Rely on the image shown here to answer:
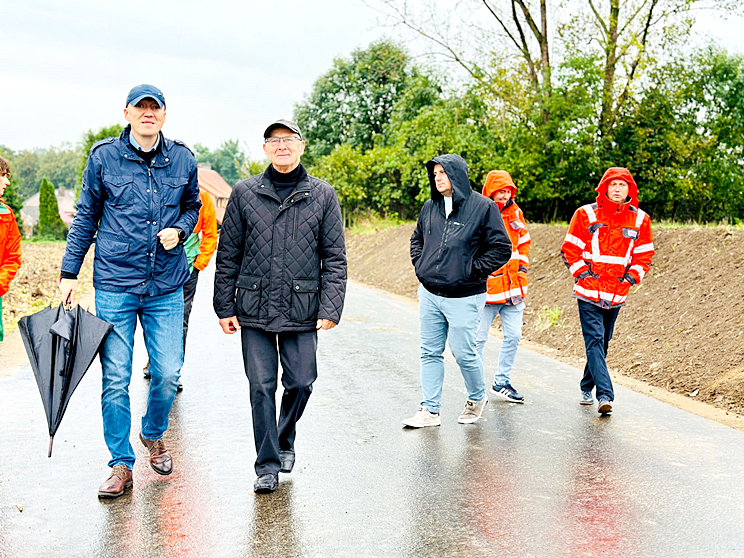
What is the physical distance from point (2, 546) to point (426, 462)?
2.69 m

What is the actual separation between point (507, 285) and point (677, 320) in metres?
3.80

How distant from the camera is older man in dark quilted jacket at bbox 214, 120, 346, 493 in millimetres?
5137

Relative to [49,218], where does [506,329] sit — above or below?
above

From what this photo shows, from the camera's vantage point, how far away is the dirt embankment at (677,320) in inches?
344

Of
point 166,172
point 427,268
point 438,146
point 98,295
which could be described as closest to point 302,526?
point 98,295

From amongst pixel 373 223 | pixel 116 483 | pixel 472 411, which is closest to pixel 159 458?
pixel 116 483

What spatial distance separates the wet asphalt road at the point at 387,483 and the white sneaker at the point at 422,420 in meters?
0.08

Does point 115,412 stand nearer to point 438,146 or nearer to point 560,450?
point 560,450

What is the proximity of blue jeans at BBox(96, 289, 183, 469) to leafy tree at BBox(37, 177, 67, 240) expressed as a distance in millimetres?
62091

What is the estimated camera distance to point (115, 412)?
503cm

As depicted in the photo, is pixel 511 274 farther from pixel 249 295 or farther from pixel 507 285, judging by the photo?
pixel 249 295

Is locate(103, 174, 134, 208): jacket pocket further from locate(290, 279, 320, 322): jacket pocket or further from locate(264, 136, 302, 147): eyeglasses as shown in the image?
locate(290, 279, 320, 322): jacket pocket

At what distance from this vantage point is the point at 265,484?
504cm

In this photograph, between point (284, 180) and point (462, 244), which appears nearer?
point (284, 180)
